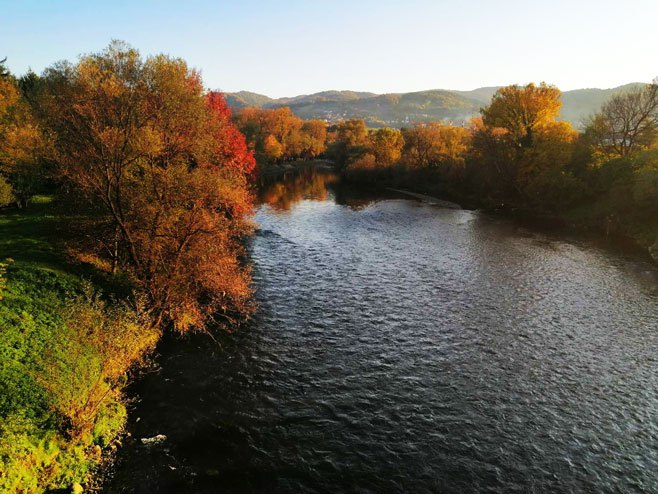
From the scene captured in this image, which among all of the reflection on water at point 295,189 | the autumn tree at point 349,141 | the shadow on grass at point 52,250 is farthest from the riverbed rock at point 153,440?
the autumn tree at point 349,141

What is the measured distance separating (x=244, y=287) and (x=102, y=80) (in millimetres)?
18908

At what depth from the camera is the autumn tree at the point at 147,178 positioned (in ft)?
91.0

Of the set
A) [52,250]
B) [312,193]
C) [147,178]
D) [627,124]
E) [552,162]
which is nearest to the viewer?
[147,178]

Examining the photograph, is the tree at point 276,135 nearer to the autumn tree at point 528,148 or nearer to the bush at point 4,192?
the autumn tree at point 528,148

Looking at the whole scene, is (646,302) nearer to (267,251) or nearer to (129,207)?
(267,251)

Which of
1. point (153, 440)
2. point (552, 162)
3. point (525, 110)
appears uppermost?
point (525, 110)

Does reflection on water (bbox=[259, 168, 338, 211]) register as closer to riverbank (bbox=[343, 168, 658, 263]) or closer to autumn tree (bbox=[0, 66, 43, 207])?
riverbank (bbox=[343, 168, 658, 263])

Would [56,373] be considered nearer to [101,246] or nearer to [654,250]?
[101,246]

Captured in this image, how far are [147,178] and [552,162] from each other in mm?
77640

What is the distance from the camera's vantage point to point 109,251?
33406 mm

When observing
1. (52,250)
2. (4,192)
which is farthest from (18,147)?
(52,250)

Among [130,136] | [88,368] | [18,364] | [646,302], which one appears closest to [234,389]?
[88,368]

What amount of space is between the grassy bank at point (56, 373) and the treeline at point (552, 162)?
2693 inches

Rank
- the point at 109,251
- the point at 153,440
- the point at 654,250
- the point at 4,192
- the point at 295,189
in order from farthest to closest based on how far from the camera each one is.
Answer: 1. the point at 295,189
2. the point at 654,250
3. the point at 4,192
4. the point at 109,251
5. the point at 153,440
